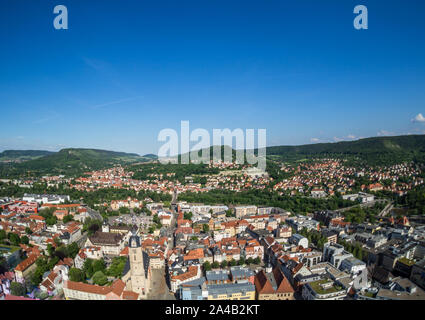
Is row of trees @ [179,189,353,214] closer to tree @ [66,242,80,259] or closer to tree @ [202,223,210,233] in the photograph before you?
tree @ [202,223,210,233]

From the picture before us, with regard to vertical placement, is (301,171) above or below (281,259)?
above

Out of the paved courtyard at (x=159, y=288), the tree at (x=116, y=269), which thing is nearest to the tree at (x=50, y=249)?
the tree at (x=116, y=269)

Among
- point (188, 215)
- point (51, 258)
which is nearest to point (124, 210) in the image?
point (188, 215)

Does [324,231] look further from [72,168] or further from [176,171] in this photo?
[72,168]

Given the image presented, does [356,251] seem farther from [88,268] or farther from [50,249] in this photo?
[50,249]

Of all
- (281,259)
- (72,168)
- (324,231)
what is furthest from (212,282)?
(72,168)

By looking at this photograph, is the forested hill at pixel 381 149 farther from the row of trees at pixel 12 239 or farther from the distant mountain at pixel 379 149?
the row of trees at pixel 12 239
